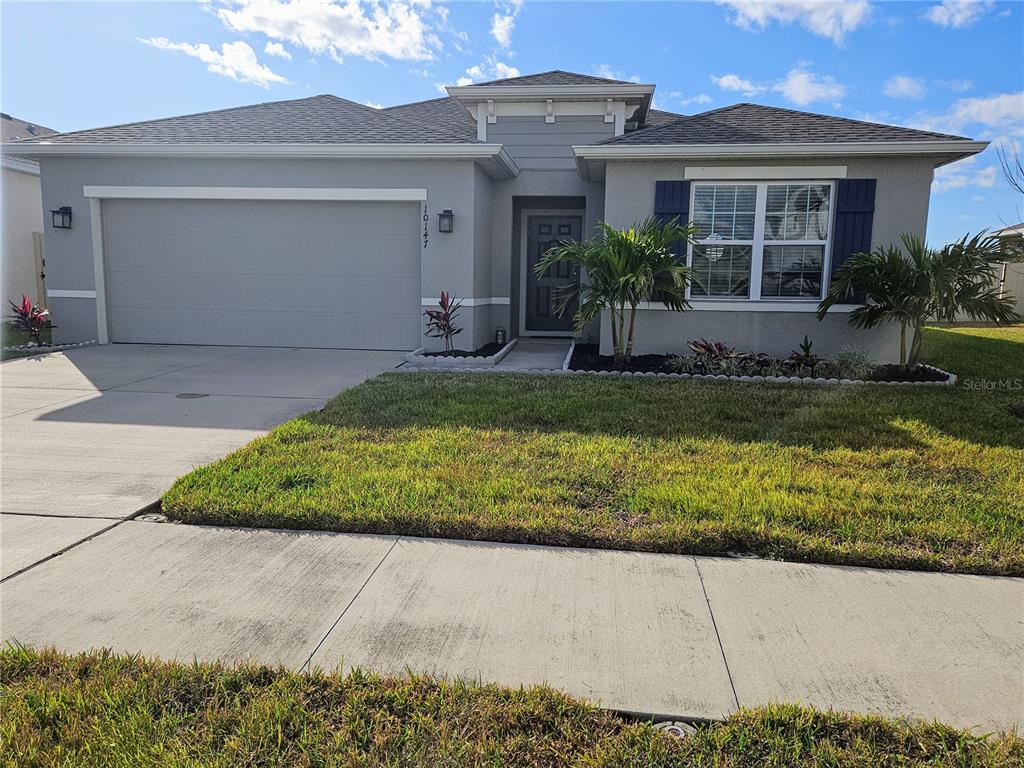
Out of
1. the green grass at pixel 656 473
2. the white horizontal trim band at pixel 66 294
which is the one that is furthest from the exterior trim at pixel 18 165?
the green grass at pixel 656 473

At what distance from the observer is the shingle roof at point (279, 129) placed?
32.3 feet

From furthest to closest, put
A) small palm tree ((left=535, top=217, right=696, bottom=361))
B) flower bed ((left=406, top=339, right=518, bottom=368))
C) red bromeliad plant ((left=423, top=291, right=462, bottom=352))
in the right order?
red bromeliad plant ((left=423, top=291, right=462, bottom=352)) → flower bed ((left=406, top=339, right=518, bottom=368)) → small palm tree ((left=535, top=217, right=696, bottom=361))

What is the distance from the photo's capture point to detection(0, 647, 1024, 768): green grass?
6.57 feet

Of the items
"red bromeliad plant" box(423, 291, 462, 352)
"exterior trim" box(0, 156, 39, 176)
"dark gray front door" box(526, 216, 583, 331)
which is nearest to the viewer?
"red bromeliad plant" box(423, 291, 462, 352)

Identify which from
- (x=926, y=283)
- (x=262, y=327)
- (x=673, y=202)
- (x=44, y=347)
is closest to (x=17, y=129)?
(x=44, y=347)

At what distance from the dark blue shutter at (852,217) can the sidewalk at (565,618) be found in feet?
21.6

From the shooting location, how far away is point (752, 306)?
9203 mm

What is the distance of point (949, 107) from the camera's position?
1129 centimetres

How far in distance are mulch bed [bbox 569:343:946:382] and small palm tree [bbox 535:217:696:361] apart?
20 cm

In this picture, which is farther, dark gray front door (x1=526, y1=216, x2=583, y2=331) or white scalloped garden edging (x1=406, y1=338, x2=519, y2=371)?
dark gray front door (x1=526, y1=216, x2=583, y2=331)

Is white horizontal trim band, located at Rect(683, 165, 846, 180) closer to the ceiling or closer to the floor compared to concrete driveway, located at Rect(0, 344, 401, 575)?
closer to the ceiling

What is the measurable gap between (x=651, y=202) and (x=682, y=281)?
4.75ft

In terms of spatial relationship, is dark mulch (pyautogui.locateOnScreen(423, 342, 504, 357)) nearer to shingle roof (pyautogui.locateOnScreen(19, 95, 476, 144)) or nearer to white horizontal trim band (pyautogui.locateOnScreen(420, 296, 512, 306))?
white horizontal trim band (pyautogui.locateOnScreen(420, 296, 512, 306))

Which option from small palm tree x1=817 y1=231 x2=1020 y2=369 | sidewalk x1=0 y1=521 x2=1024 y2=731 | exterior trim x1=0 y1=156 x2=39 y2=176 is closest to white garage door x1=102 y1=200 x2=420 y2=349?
exterior trim x1=0 y1=156 x2=39 y2=176
